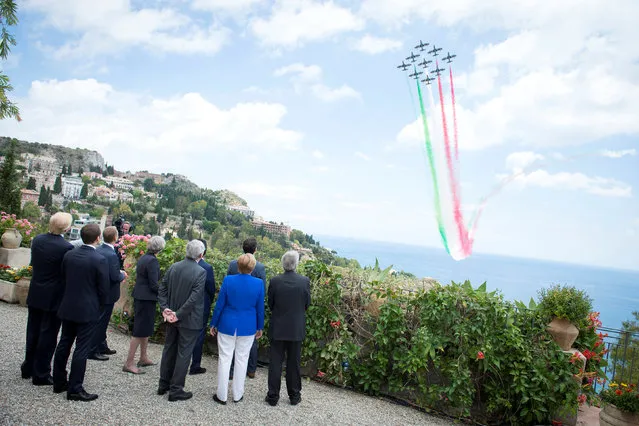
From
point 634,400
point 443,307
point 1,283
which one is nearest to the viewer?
point 634,400

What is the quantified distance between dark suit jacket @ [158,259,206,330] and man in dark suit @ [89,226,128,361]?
2.28ft

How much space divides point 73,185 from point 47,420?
6239 inches

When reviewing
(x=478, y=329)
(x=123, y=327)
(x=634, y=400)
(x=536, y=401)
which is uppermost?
(x=478, y=329)

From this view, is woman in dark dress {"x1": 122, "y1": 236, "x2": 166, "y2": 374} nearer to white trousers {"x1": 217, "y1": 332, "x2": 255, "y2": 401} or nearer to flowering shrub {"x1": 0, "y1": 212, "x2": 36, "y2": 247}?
white trousers {"x1": 217, "y1": 332, "x2": 255, "y2": 401}

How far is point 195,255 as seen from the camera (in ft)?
15.4

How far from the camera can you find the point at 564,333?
5035mm

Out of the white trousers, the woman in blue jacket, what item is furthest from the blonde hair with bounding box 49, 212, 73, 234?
the white trousers

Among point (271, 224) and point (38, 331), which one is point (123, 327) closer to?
point (38, 331)

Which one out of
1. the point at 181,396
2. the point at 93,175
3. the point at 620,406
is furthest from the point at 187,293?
the point at 93,175

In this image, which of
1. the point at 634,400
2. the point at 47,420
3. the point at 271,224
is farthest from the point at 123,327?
the point at 271,224

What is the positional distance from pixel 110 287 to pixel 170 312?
1.04 meters

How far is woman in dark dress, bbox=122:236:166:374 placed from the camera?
17.0 ft

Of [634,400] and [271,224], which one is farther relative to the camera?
[271,224]

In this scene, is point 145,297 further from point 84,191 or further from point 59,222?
point 84,191
